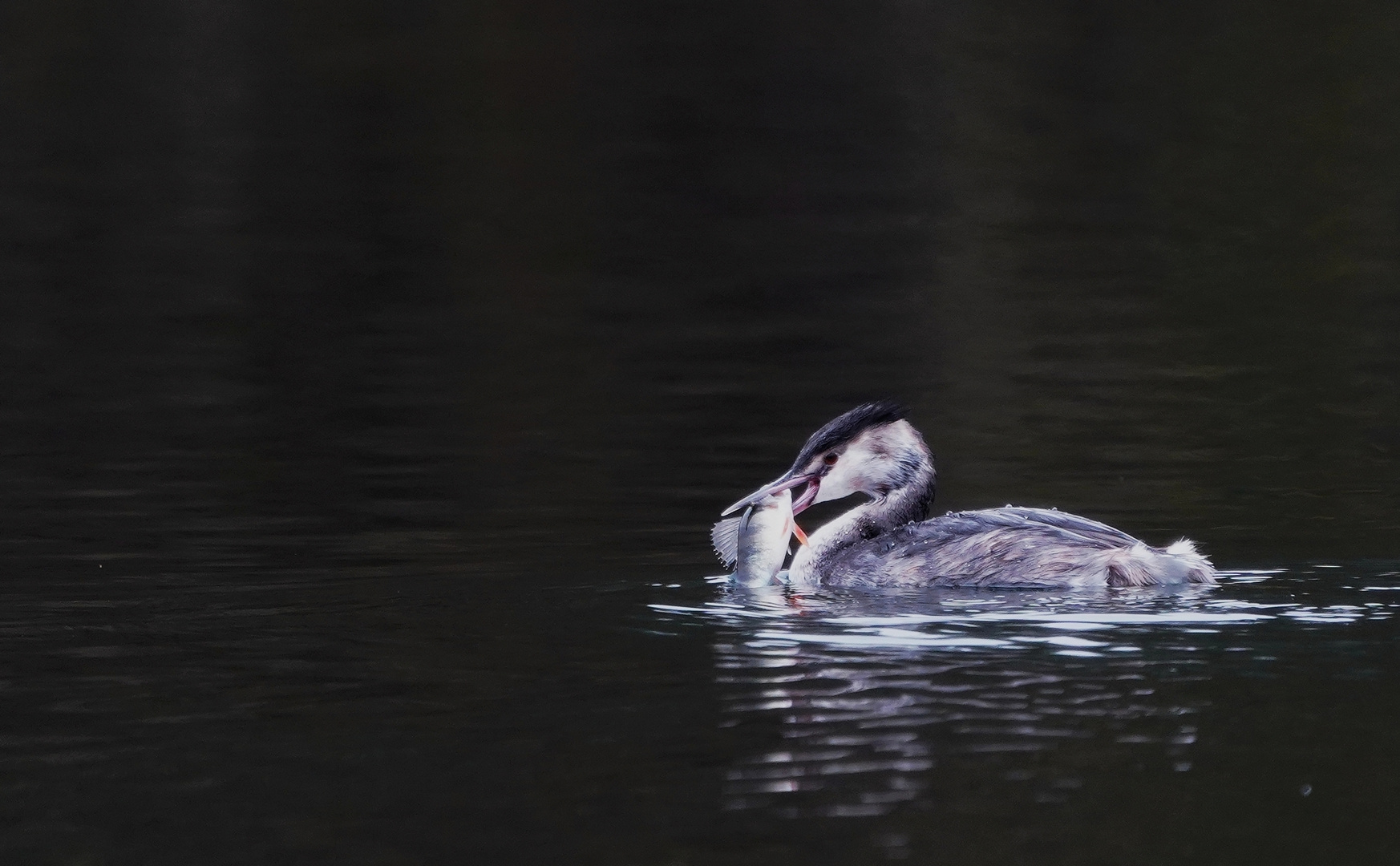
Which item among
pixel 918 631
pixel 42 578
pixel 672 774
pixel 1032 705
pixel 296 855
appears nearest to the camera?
pixel 296 855

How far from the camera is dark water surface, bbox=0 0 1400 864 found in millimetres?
5801

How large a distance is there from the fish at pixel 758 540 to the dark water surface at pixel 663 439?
25cm

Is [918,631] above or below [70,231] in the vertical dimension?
below

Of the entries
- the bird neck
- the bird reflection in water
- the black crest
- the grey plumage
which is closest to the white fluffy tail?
the grey plumage

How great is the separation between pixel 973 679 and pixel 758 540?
223 centimetres

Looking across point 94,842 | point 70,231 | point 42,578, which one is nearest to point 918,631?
point 94,842

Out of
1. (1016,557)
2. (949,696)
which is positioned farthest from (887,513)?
(949,696)

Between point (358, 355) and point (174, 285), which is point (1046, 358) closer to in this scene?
point (358, 355)

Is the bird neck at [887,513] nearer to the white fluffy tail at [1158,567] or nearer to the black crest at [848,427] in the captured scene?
the black crest at [848,427]

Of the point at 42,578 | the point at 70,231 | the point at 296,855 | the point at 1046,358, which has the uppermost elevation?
the point at 70,231

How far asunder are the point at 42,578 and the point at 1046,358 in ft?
26.2

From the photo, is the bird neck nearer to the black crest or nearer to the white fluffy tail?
the black crest

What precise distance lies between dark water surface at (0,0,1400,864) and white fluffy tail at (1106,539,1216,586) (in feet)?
0.61

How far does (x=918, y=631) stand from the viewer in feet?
24.6
